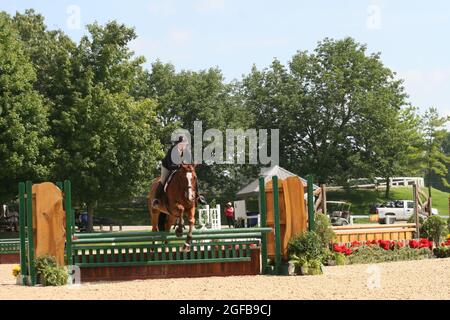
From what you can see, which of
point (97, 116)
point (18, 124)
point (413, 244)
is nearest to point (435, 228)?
point (413, 244)

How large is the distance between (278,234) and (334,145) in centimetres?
4533

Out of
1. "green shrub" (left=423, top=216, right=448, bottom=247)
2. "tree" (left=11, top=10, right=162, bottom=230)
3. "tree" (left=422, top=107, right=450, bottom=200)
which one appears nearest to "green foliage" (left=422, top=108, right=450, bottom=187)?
"tree" (left=422, top=107, right=450, bottom=200)

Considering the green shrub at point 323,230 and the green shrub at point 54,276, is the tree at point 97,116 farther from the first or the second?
the green shrub at point 54,276

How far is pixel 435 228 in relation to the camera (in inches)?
786

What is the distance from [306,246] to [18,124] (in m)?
25.4

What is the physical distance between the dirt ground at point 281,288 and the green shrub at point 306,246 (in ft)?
1.49

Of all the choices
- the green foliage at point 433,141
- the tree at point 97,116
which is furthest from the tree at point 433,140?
the tree at point 97,116

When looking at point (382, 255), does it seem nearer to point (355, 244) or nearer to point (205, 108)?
point (355, 244)

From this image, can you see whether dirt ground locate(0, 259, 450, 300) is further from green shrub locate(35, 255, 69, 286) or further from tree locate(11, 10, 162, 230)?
tree locate(11, 10, 162, 230)

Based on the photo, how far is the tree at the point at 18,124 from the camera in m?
36.6

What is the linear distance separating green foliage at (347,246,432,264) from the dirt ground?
2592 mm
